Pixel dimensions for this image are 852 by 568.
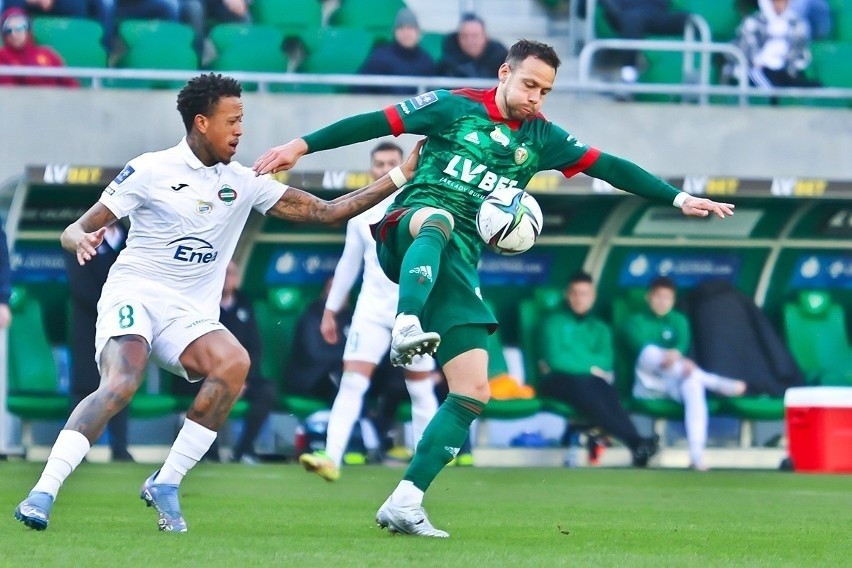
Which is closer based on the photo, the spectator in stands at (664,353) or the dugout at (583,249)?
the dugout at (583,249)

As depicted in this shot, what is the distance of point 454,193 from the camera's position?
7.16 metres

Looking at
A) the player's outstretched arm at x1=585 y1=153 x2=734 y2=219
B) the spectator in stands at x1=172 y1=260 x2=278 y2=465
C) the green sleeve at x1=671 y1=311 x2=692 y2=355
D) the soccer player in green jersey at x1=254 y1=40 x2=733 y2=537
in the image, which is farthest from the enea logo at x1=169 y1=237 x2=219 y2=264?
the green sleeve at x1=671 y1=311 x2=692 y2=355

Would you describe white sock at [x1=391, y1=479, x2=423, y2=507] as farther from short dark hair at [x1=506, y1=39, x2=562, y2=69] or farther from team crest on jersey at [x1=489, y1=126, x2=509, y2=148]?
short dark hair at [x1=506, y1=39, x2=562, y2=69]

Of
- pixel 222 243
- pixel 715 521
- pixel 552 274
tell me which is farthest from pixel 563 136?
pixel 552 274

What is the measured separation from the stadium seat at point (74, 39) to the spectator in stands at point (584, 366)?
4.20 metres

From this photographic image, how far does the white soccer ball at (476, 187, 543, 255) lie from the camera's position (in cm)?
700

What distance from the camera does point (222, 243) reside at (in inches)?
297

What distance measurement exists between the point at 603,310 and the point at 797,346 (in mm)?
1724

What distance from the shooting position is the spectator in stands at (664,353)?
14359mm

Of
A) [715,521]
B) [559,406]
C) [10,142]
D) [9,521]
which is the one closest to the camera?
[9,521]

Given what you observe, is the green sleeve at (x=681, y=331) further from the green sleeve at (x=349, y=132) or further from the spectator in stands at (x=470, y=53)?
the green sleeve at (x=349, y=132)

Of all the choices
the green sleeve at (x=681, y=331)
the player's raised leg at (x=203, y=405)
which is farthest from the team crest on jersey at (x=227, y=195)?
the green sleeve at (x=681, y=331)

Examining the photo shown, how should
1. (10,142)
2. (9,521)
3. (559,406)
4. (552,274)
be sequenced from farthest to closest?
(552,274) < (559,406) < (10,142) < (9,521)

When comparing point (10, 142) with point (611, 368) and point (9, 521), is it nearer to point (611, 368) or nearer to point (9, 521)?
point (611, 368)
